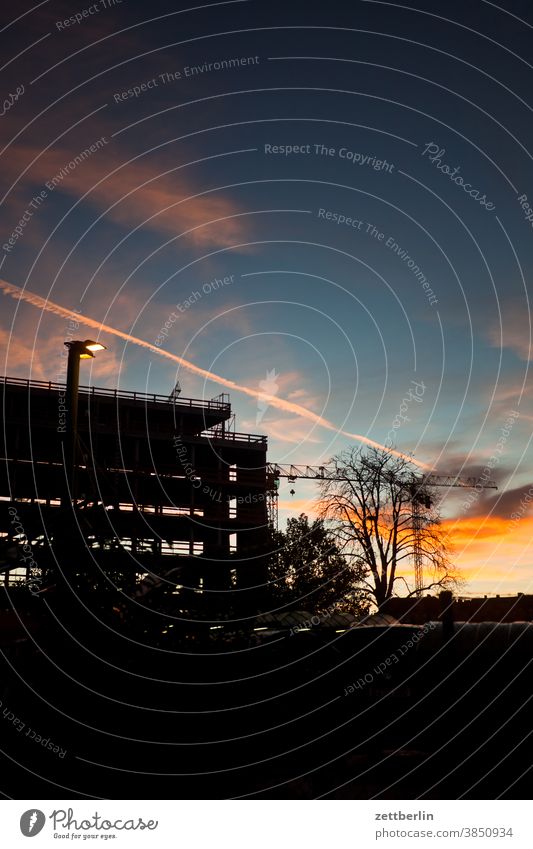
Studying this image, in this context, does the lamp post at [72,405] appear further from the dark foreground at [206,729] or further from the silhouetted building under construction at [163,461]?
the silhouetted building under construction at [163,461]

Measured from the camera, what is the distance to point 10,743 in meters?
9.19

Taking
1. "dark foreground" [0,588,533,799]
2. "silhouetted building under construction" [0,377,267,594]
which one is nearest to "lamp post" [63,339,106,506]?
"dark foreground" [0,588,533,799]

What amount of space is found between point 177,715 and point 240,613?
2.88 m

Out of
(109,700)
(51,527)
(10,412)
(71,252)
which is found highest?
(10,412)

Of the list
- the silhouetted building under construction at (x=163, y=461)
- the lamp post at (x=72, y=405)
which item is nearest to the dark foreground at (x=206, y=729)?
the lamp post at (x=72, y=405)

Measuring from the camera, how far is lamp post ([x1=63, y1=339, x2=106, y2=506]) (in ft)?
34.4

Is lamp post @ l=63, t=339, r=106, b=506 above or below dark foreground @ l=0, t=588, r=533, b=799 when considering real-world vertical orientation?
above

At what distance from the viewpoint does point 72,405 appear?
1075cm

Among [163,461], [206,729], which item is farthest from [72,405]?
[163,461]

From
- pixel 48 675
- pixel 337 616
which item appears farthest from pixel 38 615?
pixel 337 616

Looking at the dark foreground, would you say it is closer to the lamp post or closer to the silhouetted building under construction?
the lamp post

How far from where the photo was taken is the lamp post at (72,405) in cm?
1050

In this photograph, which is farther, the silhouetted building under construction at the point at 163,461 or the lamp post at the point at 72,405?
the silhouetted building under construction at the point at 163,461
